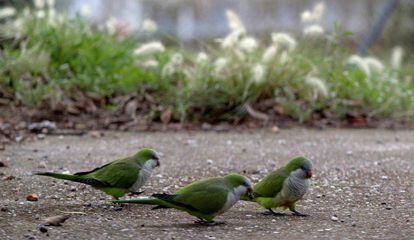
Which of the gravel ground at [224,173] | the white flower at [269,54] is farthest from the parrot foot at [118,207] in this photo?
the white flower at [269,54]

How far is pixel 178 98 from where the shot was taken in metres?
5.91

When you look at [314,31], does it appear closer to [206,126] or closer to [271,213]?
[206,126]

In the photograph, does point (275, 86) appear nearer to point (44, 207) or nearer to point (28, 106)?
point (28, 106)

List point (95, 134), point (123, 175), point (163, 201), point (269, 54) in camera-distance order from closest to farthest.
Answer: point (163, 201)
point (123, 175)
point (95, 134)
point (269, 54)

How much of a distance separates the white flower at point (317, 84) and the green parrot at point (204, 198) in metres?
2.77

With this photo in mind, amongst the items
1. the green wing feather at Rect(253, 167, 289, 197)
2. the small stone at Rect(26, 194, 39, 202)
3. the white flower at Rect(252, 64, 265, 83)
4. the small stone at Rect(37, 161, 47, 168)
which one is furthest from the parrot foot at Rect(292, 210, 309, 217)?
the white flower at Rect(252, 64, 265, 83)

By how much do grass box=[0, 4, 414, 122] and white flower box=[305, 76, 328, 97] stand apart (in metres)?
0.03

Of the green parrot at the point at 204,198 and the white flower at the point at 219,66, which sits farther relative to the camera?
the white flower at the point at 219,66

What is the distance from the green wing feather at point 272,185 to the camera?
3285mm

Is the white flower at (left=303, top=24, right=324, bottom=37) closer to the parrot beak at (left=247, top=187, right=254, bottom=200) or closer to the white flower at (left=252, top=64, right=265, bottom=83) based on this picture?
the white flower at (left=252, top=64, right=265, bottom=83)

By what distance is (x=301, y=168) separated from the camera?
332cm

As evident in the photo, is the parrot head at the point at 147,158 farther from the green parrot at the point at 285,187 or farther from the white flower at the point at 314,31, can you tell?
the white flower at the point at 314,31

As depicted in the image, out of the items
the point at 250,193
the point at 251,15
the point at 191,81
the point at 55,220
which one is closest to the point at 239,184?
the point at 250,193

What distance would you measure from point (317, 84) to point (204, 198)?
293 centimetres
